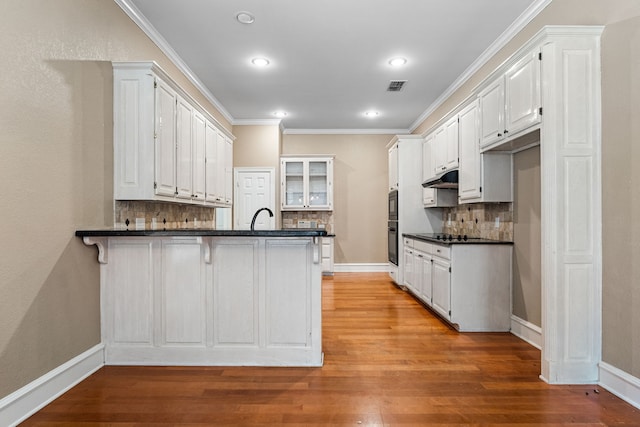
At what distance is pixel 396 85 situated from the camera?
4.78 meters

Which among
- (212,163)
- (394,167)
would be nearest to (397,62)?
(394,167)

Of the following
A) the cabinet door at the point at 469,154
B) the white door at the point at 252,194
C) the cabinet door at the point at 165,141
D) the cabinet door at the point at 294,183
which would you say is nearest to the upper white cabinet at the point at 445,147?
the cabinet door at the point at 469,154

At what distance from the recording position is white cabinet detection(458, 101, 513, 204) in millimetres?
3494

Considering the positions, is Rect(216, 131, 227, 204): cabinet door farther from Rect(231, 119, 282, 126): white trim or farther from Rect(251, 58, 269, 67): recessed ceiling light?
Rect(231, 119, 282, 126): white trim

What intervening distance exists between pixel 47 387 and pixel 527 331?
148 inches

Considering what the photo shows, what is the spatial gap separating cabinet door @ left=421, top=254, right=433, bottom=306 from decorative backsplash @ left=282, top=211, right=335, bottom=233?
2851 mm

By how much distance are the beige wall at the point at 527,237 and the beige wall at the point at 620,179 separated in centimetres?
75

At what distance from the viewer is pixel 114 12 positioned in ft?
9.12

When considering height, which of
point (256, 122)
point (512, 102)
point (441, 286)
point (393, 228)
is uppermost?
point (256, 122)

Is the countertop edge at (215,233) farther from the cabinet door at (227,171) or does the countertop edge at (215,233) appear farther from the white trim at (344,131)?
the white trim at (344,131)

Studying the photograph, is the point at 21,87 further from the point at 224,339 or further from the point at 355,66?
the point at 355,66

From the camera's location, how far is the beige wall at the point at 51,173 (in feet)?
6.17

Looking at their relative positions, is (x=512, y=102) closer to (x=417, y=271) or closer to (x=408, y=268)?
(x=417, y=271)

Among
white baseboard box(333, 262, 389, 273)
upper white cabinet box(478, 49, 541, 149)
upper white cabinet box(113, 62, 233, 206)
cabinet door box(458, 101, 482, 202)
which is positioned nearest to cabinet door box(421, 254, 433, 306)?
cabinet door box(458, 101, 482, 202)
